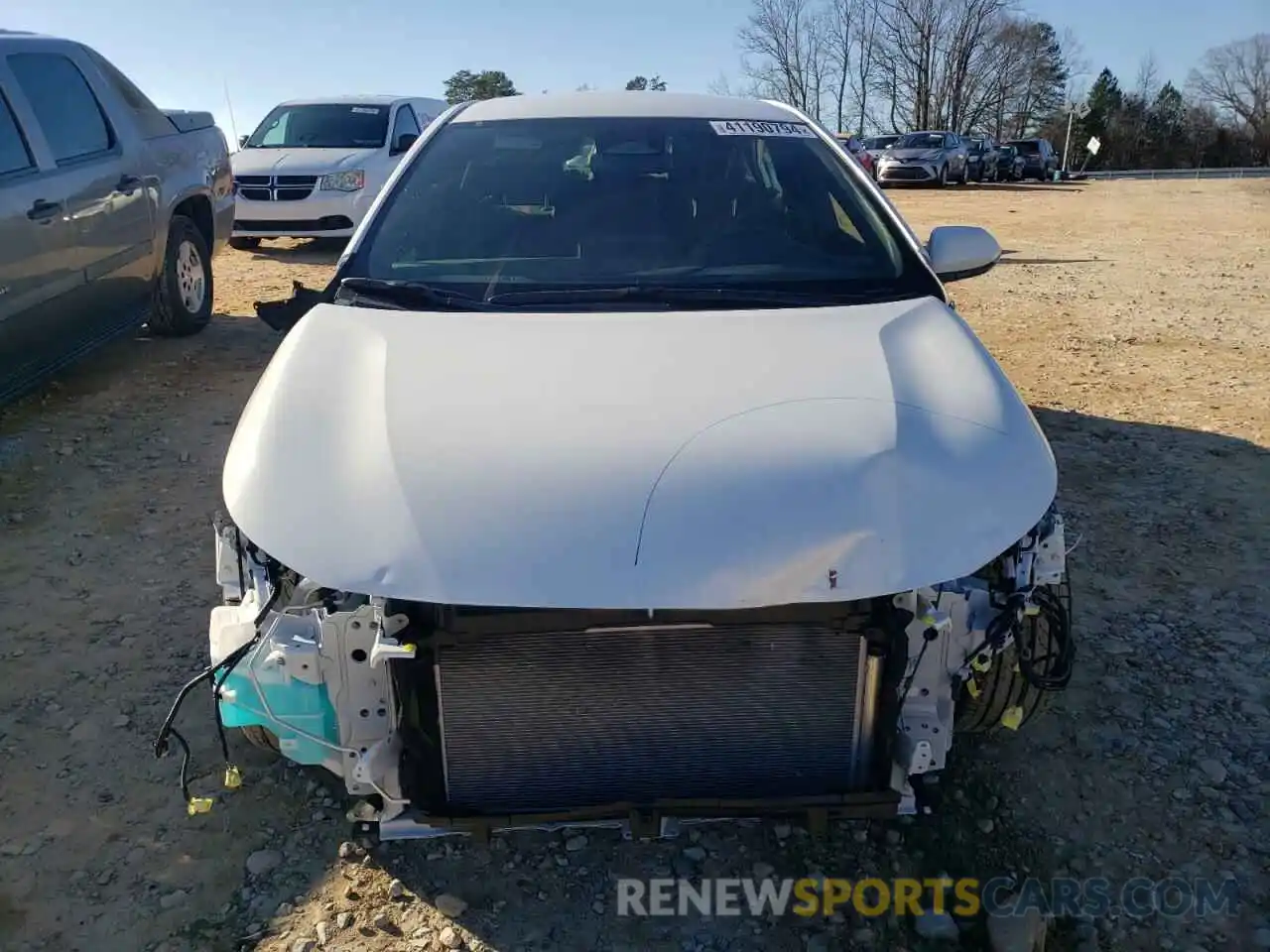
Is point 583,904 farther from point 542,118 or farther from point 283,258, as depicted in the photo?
point 283,258

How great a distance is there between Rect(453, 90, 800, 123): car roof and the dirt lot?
2.04 m

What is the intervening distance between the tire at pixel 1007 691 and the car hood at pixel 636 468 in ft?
1.23

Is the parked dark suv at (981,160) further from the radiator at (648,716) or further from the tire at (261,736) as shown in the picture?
the tire at (261,736)

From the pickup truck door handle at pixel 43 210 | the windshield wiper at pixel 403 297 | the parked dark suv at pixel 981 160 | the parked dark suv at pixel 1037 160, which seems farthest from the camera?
the parked dark suv at pixel 1037 160

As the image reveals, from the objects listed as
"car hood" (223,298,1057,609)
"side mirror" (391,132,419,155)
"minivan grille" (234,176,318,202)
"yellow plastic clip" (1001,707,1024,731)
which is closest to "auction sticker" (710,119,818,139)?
"car hood" (223,298,1057,609)

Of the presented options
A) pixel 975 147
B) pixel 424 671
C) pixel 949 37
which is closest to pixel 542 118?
pixel 424 671

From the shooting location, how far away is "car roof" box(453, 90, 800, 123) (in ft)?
11.6

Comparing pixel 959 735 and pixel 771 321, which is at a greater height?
pixel 771 321

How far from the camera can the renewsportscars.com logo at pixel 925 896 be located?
2301 millimetres

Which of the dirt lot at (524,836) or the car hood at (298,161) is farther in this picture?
the car hood at (298,161)

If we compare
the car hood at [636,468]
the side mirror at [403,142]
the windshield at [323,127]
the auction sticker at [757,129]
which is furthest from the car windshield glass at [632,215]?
the windshield at [323,127]

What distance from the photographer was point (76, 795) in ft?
8.63

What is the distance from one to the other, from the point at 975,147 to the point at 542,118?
28.0 metres

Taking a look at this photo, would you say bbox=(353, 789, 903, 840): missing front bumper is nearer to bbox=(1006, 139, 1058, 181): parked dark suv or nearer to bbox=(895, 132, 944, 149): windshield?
bbox=(895, 132, 944, 149): windshield
